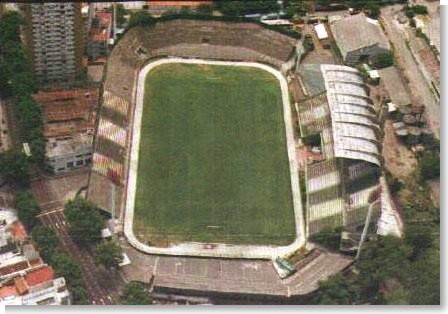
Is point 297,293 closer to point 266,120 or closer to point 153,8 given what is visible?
point 266,120

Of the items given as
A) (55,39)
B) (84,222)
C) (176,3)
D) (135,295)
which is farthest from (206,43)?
(135,295)

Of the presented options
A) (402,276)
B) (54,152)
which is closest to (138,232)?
(54,152)

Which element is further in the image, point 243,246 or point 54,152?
point 54,152

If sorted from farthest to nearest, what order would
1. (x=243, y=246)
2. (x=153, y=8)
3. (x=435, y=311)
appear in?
(x=153, y=8), (x=243, y=246), (x=435, y=311)

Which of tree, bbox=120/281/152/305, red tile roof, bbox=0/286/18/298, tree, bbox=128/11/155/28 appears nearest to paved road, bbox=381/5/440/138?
tree, bbox=128/11/155/28

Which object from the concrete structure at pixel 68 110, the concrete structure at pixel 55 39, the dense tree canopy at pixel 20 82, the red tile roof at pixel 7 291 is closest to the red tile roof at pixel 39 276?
the red tile roof at pixel 7 291

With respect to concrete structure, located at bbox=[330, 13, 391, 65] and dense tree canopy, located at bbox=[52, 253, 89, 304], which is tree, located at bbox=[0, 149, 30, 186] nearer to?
dense tree canopy, located at bbox=[52, 253, 89, 304]

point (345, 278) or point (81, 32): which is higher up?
point (81, 32)

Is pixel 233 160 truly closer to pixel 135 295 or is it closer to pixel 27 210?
pixel 27 210
